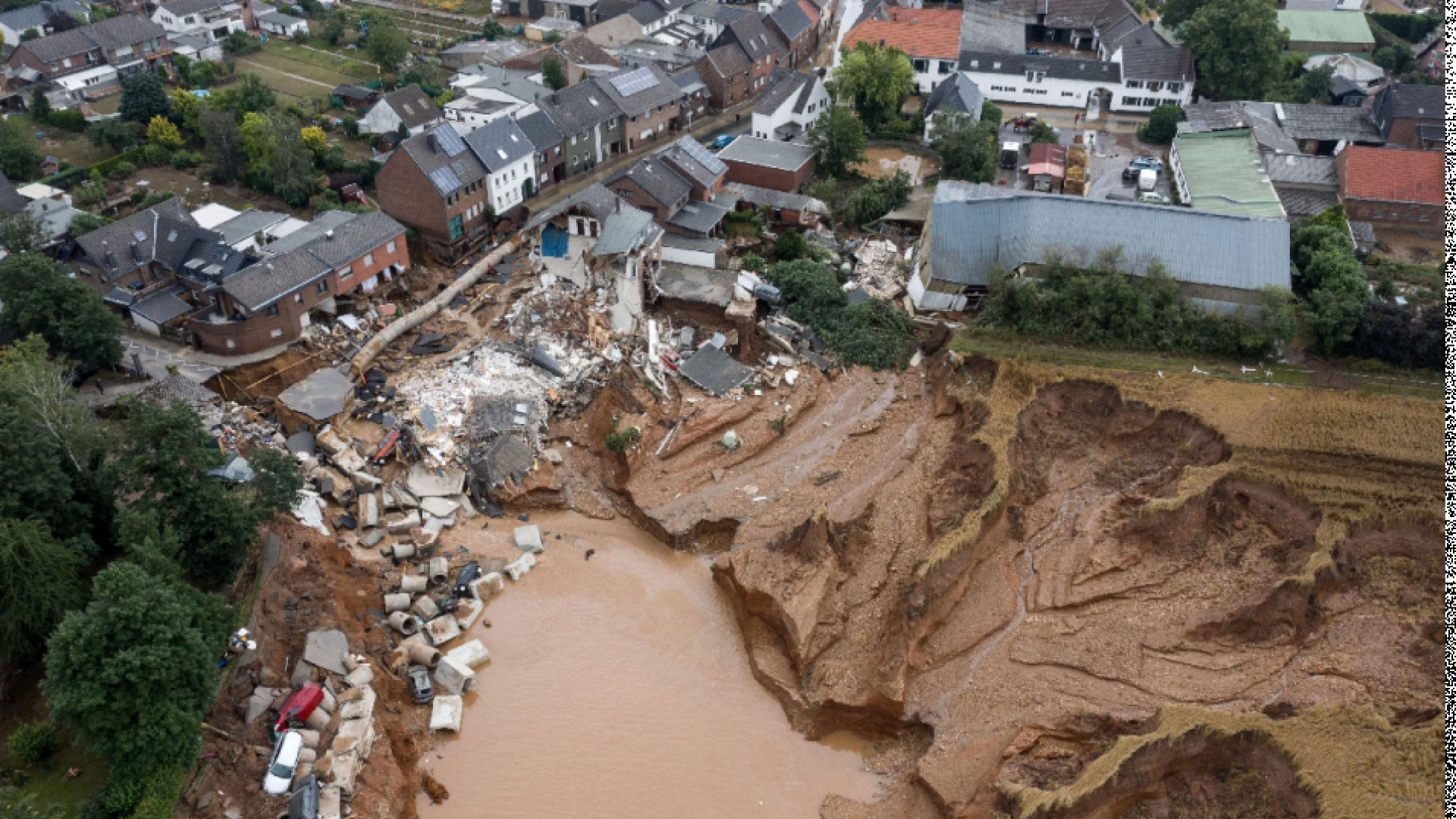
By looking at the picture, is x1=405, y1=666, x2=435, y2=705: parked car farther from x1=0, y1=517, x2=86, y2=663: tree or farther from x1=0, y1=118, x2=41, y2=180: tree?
x1=0, y1=118, x2=41, y2=180: tree

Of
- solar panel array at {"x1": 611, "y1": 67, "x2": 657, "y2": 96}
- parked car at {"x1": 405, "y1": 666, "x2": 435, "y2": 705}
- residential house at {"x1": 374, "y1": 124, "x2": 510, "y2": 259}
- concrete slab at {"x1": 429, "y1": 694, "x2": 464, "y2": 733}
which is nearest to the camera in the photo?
concrete slab at {"x1": 429, "y1": 694, "x2": 464, "y2": 733}

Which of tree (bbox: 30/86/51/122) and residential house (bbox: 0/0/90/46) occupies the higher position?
residential house (bbox: 0/0/90/46)

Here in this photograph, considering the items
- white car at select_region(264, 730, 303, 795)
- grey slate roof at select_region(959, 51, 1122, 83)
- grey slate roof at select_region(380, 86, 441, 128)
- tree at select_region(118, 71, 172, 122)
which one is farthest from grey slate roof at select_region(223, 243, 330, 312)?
grey slate roof at select_region(959, 51, 1122, 83)

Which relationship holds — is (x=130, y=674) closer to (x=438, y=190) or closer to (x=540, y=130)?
(x=438, y=190)

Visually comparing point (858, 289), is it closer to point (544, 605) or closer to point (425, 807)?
point (544, 605)

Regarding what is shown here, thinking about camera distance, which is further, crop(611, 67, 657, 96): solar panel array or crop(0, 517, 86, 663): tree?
crop(611, 67, 657, 96): solar panel array

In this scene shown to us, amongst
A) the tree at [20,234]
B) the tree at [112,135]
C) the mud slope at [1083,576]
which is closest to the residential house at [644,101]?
the mud slope at [1083,576]

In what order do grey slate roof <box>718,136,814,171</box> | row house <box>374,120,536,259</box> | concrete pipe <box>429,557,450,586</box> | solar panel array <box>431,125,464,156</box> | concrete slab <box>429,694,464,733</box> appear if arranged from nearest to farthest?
concrete slab <box>429,694,464,733</box>, concrete pipe <box>429,557,450,586</box>, row house <box>374,120,536,259</box>, solar panel array <box>431,125,464,156</box>, grey slate roof <box>718,136,814,171</box>
